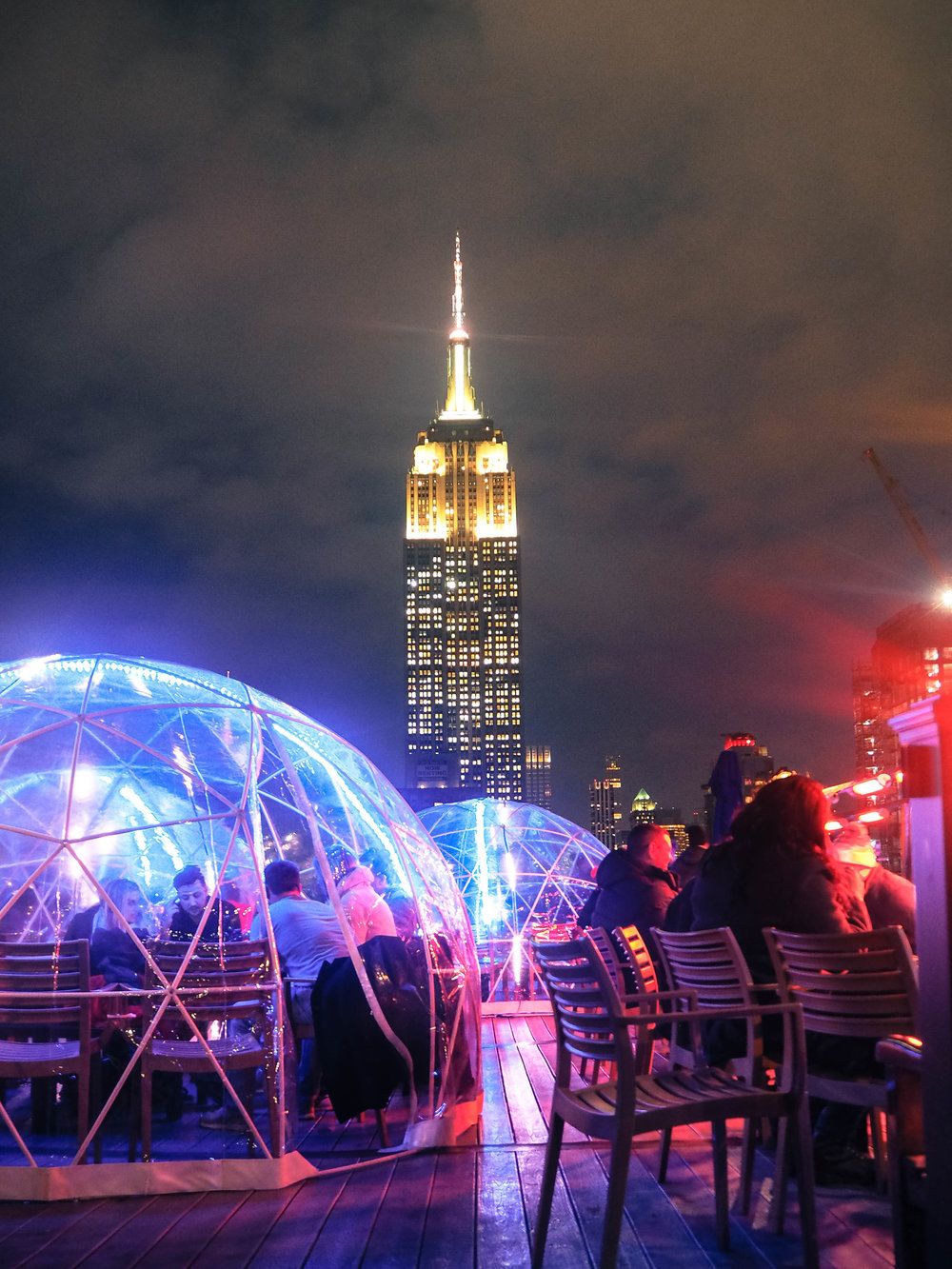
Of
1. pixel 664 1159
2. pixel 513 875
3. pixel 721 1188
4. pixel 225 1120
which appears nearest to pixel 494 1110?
pixel 664 1159

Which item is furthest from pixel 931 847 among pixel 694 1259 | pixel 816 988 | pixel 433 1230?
pixel 433 1230

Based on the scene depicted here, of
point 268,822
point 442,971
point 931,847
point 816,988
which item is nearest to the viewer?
point 931,847

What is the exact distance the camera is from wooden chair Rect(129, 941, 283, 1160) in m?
5.16

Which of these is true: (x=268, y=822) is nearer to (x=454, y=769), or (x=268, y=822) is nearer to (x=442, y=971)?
(x=442, y=971)

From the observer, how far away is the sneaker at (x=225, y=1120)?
5.16 metres

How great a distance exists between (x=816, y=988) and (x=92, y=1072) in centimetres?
324

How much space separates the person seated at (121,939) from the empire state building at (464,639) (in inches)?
4474

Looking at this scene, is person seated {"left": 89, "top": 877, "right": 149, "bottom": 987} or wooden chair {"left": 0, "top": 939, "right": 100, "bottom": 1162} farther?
person seated {"left": 89, "top": 877, "right": 149, "bottom": 987}

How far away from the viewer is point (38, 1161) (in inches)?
196

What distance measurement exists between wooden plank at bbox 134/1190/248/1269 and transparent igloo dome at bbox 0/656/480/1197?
0.21m

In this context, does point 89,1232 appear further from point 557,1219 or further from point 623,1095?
point 623,1095

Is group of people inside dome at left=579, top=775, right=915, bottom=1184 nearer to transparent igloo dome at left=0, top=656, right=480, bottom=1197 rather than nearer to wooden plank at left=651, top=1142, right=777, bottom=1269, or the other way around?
wooden plank at left=651, top=1142, right=777, bottom=1269

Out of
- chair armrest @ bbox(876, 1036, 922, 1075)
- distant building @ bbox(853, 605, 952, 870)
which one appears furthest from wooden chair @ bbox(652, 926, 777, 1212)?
distant building @ bbox(853, 605, 952, 870)

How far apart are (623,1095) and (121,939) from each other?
3210 millimetres
